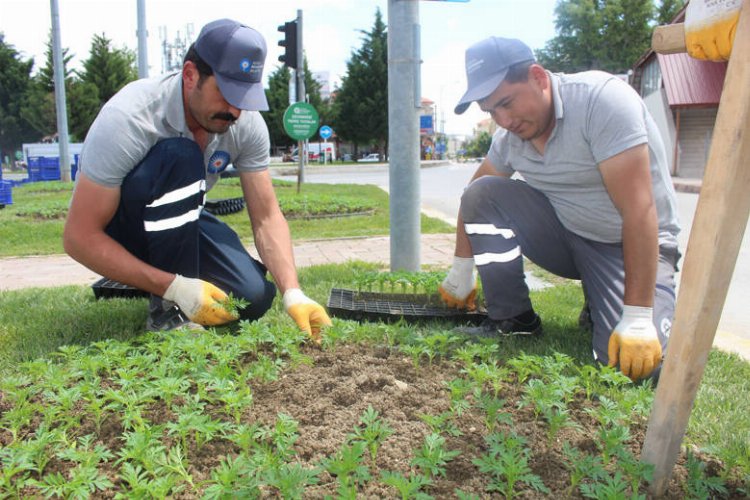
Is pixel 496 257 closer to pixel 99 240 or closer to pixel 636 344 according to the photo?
pixel 636 344

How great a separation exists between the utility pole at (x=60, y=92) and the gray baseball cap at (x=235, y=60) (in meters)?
16.0

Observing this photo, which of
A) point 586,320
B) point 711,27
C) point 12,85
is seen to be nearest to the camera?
point 711,27

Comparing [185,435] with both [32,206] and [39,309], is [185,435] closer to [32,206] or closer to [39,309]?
[39,309]

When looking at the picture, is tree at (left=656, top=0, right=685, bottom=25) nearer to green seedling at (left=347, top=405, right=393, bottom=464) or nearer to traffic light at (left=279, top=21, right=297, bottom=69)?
traffic light at (left=279, top=21, right=297, bottom=69)

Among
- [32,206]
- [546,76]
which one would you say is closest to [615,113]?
[546,76]

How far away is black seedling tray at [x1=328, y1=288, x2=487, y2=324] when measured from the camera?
338cm

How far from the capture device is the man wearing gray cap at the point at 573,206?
2.56 meters

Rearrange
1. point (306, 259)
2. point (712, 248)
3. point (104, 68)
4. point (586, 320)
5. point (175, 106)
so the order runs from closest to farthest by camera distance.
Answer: point (712, 248)
point (175, 106)
point (586, 320)
point (306, 259)
point (104, 68)

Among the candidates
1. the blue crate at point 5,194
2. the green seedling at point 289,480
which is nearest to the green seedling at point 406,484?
the green seedling at point 289,480

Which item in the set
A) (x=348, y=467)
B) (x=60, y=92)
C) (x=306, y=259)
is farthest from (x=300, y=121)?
(x=348, y=467)

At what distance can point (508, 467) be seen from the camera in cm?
159

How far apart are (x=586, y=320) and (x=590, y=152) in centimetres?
106

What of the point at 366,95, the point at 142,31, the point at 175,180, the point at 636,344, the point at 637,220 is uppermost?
the point at 366,95

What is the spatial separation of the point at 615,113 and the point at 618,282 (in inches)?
31.7
